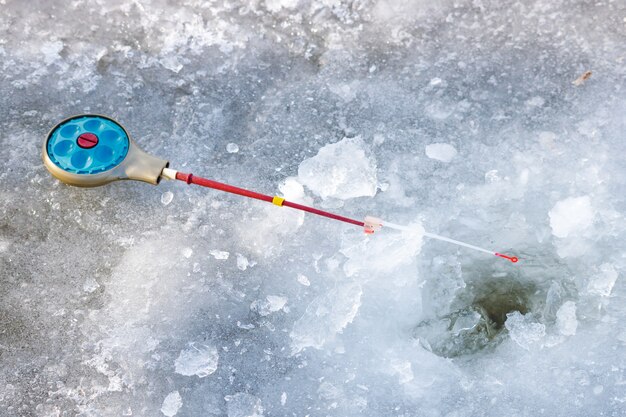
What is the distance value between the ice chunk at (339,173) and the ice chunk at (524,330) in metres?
0.53

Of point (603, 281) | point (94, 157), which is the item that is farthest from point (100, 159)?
point (603, 281)

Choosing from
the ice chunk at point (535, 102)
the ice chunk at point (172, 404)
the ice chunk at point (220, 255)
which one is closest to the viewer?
the ice chunk at point (172, 404)

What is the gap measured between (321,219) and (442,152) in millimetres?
407

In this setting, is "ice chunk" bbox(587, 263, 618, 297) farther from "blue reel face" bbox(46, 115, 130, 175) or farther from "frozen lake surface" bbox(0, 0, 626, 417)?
"blue reel face" bbox(46, 115, 130, 175)

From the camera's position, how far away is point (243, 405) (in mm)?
1653

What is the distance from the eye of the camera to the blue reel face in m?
1.70

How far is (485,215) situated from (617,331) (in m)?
0.47

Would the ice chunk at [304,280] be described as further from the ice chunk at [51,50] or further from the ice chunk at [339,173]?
the ice chunk at [51,50]

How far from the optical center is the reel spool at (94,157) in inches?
66.4

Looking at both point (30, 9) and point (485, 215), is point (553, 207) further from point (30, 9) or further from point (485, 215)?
point (30, 9)

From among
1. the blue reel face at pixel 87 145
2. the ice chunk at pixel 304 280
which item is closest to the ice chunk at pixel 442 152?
the ice chunk at pixel 304 280

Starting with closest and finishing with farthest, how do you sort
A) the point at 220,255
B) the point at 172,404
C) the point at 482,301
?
the point at 172,404
the point at 220,255
the point at 482,301

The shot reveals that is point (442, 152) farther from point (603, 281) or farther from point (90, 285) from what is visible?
point (90, 285)

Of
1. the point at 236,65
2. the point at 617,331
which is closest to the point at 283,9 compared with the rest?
the point at 236,65
